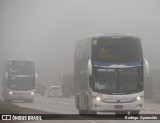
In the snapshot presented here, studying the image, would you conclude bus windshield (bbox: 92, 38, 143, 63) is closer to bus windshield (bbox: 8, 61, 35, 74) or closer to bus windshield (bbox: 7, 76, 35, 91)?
bus windshield (bbox: 8, 61, 35, 74)

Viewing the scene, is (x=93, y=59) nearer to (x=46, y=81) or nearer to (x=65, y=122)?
(x=65, y=122)

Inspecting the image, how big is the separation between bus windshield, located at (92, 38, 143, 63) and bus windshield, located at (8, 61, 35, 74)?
60.1ft

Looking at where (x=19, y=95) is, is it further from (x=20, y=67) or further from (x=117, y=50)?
(x=117, y=50)

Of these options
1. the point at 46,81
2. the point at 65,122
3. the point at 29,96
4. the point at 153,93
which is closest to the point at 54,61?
the point at 46,81

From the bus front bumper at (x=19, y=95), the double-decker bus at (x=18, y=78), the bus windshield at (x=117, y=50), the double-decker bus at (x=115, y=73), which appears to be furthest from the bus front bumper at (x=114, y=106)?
the bus front bumper at (x=19, y=95)

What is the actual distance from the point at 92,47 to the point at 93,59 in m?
0.53

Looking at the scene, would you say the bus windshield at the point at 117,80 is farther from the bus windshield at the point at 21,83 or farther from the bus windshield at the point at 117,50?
the bus windshield at the point at 21,83

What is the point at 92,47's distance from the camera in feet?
90.5

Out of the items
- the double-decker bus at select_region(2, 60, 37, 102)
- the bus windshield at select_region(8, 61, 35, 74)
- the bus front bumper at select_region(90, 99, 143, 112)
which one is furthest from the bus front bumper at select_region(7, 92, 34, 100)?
the bus front bumper at select_region(90, 99, 143, 112)

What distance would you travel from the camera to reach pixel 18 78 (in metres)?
46.3

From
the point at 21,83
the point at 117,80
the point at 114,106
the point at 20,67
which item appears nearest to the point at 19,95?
the point at 21,83

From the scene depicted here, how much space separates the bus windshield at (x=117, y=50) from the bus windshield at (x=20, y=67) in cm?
1832

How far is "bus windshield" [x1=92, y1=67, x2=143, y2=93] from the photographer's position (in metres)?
27.8

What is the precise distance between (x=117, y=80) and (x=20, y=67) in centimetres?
1862
